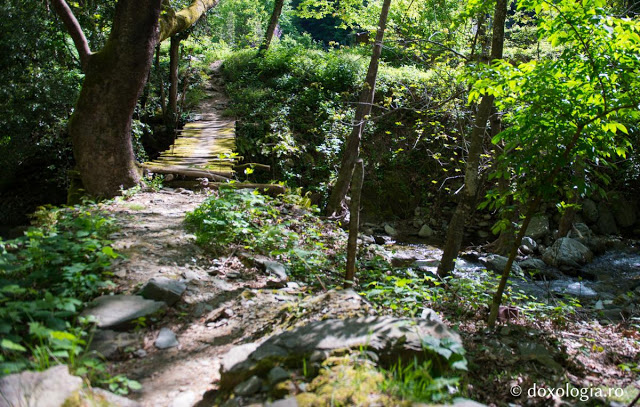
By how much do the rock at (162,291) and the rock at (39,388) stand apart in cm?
144

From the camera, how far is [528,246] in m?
9.93

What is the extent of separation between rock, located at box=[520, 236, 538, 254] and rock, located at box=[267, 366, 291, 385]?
9.23 meters

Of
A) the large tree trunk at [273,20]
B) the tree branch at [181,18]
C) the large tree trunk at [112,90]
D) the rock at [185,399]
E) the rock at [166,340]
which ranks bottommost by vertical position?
the rock at [166,340]

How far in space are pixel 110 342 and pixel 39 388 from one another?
0.94m

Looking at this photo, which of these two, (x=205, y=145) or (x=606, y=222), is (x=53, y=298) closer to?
(x=205, y=145)

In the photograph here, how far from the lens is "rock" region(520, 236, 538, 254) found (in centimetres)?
982

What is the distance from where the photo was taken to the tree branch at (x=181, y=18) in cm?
895

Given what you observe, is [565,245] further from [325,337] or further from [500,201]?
[325,337]

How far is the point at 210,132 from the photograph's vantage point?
10.8m

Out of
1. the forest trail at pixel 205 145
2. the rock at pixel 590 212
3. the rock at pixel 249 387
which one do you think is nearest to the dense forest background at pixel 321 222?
the rock at pixel 249 387

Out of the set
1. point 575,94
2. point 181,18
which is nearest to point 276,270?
point 575,94

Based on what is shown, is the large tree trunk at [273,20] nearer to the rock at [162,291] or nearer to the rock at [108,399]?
the rock at [162,291]

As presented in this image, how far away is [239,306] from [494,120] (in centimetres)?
547

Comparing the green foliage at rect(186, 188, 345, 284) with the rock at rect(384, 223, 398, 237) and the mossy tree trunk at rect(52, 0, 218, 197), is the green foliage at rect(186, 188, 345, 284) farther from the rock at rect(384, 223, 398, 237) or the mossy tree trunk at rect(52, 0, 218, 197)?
the rock at rect(384, 223, 398, 237)
